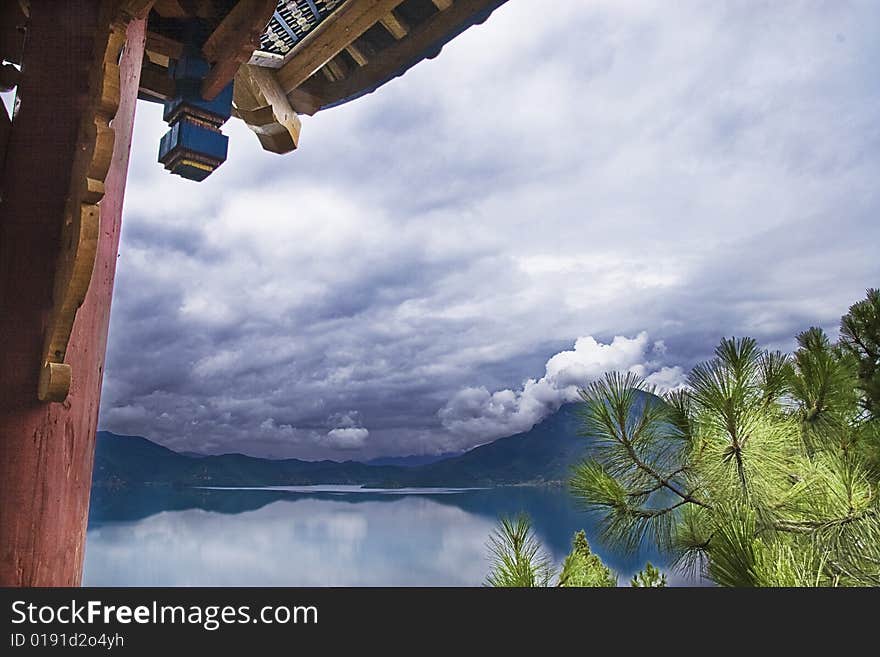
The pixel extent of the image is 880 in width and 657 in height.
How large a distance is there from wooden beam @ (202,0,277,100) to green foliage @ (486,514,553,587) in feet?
3.66

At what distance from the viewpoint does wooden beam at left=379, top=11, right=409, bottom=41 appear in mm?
977

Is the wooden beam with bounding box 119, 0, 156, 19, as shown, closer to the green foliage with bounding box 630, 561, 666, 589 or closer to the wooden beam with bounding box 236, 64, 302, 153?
the wooden beam with bounding box 236, 64, 302, 153

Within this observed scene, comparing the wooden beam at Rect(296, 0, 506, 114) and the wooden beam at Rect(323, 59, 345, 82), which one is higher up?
the wooden beam at Rect(323, 59, 345, 82)

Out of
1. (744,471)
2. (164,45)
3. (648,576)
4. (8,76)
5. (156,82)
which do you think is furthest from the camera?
(648,576)

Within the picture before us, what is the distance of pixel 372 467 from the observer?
11.3ft

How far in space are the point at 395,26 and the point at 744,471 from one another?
107 centimetres

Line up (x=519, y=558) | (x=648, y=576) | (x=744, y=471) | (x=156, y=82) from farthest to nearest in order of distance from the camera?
(x=648, y=576), (x=519, y=558), (x=744, y=471), (x=156, y=82)

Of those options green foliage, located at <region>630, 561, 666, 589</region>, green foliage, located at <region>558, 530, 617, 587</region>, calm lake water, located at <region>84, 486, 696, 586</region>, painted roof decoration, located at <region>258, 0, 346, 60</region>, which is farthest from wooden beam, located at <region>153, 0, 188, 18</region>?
green foliage, located at <region>630, 561, 666, 589</region>

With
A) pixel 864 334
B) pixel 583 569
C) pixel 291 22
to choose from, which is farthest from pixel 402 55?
pixel 864 334

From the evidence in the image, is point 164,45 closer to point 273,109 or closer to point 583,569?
point 273,109

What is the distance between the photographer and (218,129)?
0.91 m

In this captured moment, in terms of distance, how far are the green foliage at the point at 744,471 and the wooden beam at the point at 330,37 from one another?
3.06ft
